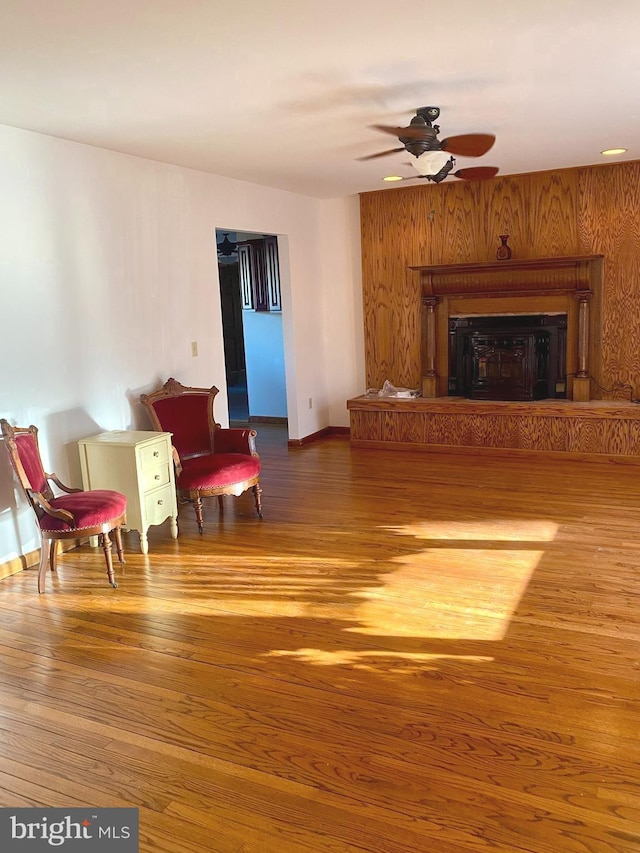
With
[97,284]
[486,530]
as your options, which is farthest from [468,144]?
[97,284]

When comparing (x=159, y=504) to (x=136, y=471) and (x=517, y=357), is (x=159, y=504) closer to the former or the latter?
(x=136, y=471)

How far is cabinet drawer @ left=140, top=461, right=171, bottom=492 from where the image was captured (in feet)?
14.1

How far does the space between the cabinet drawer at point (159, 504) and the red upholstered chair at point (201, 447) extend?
0.12 meters

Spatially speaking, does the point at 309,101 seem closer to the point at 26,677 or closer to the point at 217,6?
the point at 217,6

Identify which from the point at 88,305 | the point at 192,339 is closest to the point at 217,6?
the point at 88,305

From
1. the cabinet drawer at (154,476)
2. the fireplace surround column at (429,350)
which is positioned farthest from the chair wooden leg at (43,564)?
the fireplace surround column at (429,350)

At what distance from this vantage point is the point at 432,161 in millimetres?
3885

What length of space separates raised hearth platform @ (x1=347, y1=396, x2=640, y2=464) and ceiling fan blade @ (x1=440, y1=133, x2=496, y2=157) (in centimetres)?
285

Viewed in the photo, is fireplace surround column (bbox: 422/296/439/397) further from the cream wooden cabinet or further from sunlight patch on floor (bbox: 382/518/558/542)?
the cream wooden cabinet

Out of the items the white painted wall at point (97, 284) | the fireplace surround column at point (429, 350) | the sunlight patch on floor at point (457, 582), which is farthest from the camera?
the fireplace surround column at point (429, 350)

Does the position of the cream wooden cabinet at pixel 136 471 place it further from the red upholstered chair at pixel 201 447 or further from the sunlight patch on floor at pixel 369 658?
the sunlight patch on floor at pixel 369 658

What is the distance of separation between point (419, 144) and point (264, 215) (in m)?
2.94

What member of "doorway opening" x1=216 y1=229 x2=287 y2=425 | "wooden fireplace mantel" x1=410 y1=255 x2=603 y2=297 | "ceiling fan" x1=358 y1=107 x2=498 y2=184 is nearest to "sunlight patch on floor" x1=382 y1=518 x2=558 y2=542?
"ceiling fan" x1=358 y1=107 x2=498 y2=184

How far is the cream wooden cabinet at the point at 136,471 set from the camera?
14.0 ft
